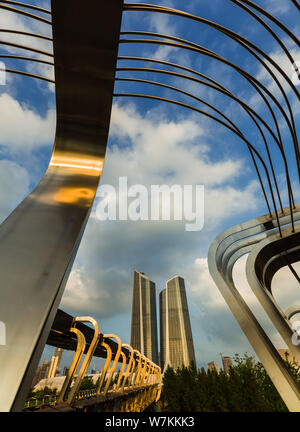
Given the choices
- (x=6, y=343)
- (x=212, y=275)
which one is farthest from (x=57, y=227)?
(x=212, y=275)

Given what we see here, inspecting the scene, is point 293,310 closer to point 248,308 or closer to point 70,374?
point 248,308

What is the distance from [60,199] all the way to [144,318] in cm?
17316

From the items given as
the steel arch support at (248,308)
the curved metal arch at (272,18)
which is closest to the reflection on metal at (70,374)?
the steel arch support at (248,308)

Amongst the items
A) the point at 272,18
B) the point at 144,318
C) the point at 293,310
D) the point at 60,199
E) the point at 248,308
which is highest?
the point at 144,318

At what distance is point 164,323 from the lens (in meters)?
148


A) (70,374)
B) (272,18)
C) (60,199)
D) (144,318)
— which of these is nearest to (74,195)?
(60,199)

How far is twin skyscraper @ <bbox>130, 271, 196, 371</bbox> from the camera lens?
13375 centimetres

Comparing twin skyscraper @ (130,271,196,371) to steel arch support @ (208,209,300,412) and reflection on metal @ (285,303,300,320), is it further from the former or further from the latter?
steel arch support @ (208,209,300,412)

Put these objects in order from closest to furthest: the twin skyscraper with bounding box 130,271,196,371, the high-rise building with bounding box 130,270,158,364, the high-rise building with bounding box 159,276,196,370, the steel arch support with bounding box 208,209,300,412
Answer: the steel arch support with bounding box 208,209,300,412 < the high-rise building with bounding box 159,276,196,370 < the twin skyscraper with bounding box 130,271,196,371 < the high-rise building with bounding box 130,270,158,364

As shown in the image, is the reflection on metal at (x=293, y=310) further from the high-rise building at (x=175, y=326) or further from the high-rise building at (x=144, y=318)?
the high-rise building at (x=144, y=318)

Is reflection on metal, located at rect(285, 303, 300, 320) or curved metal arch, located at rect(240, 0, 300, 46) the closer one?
Answer: curved metal arch, located at rect(240, 0, 300, 46)

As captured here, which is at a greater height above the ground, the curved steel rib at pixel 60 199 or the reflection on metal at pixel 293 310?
the reflection on metal at pixel 293 310

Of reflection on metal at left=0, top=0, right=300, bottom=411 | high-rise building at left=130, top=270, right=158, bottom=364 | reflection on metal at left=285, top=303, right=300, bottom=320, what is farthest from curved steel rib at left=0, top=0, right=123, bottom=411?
high-rise building at left=130, top=270, right=158, bottom=364

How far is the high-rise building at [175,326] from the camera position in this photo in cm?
13075
